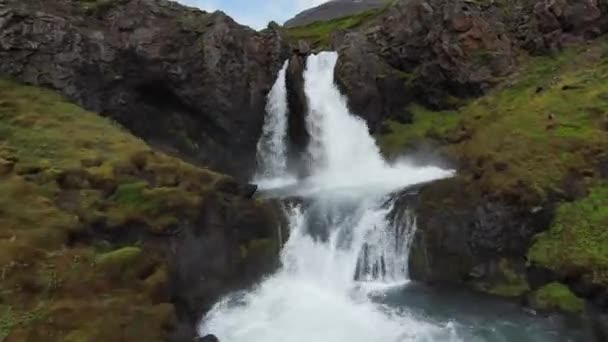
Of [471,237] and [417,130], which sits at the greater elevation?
[417,130]

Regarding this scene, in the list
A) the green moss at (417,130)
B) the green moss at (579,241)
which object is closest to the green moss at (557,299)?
the green moss at (579,241)

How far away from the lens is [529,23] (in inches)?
1865

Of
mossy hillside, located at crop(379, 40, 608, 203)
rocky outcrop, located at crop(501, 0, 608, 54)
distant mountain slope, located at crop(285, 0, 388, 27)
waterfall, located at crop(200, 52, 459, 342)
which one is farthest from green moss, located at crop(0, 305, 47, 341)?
distant mountain slope, located at crop(285, 0, 388, 27)

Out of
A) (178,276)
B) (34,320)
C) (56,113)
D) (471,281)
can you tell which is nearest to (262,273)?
(178,276)

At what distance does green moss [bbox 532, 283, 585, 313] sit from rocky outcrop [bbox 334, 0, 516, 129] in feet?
73.4

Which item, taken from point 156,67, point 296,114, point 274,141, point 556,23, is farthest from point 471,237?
point 556,23

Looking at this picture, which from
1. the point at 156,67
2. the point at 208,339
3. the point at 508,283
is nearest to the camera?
the point at 208,339

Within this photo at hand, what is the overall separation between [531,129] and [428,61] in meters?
13.9

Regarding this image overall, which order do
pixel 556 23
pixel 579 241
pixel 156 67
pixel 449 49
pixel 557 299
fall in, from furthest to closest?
pixel 556 23 < pixel 449 49 < pixel 156 67 < pixel 579 241 < pixel 557 299

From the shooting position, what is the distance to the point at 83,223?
23188mm

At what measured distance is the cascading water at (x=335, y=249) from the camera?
2331 centimetres

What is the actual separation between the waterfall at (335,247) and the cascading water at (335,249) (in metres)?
0.05

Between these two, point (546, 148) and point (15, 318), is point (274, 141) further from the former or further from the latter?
point (15, 318)

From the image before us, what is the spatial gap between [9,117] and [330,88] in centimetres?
2290
